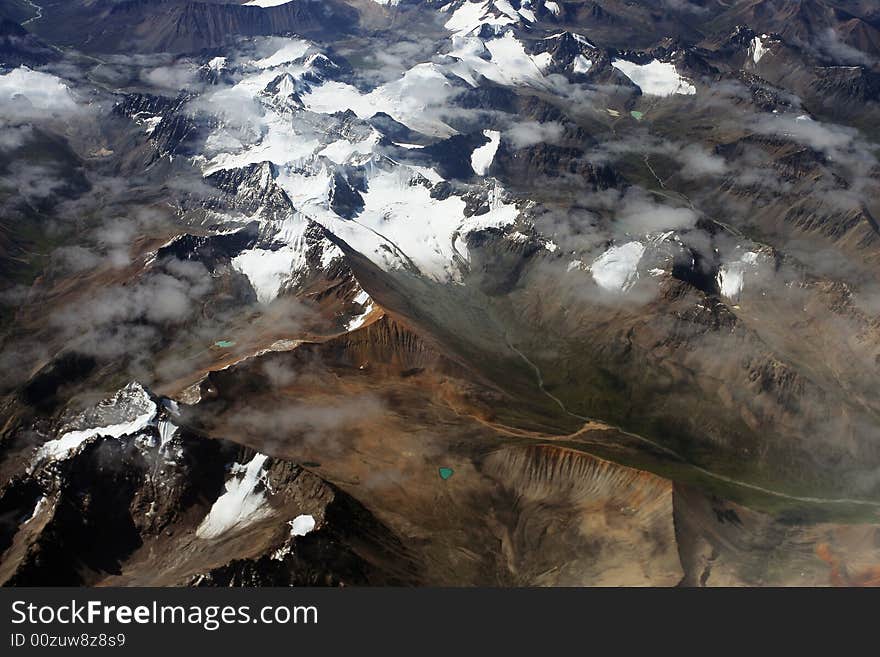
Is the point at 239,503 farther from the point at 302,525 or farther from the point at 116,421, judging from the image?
the point at 116,421

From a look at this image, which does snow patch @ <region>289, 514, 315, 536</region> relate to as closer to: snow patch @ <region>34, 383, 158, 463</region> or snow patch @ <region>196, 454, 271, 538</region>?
snow patch @ <region>196, 454, 271, 538</region>

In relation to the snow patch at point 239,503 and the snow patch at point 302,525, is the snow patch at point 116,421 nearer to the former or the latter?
the snow patch at point 239,503

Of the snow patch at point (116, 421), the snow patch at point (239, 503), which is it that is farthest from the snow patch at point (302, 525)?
the snow patch at point (116, 421)

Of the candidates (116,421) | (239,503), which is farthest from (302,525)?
(116,421)

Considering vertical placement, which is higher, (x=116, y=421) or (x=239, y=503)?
(x=116, y=421)

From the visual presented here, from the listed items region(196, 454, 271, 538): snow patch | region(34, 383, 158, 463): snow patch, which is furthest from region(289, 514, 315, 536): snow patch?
region(34, 383, 158, 463): snow patch

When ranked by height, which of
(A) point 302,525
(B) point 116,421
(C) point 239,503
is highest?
(A) point 302,525

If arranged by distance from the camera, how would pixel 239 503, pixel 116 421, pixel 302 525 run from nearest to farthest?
1. pixel 302 525
2. pixel 239 503
3. pixel 116 421

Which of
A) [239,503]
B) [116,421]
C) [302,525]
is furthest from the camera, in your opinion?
[116,421]

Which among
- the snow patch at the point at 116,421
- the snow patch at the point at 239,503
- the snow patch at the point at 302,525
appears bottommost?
the snow patch at the point at 239,503

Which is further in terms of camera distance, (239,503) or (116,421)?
(116,421)

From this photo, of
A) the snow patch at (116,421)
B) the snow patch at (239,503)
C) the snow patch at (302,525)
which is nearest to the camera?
the snow patch at (302,525)

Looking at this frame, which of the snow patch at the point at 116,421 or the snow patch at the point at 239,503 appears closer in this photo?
the snow patch at the point at 239,503
